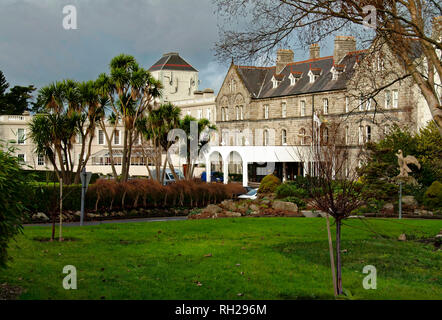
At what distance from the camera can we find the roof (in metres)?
114

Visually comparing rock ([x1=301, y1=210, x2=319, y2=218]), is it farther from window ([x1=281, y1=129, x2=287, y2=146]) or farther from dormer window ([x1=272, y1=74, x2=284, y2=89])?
dormer window ([x1=272, y1=74, x2=284, y2=89])

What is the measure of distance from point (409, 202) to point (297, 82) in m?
38.0

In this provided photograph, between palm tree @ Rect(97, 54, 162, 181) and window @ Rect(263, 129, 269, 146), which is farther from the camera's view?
window @ Rect(263, 129, 269, 146)

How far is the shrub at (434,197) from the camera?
97.1 ft

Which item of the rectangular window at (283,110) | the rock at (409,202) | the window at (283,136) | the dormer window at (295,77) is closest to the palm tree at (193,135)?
the window at (283,136)

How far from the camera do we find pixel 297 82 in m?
66.7

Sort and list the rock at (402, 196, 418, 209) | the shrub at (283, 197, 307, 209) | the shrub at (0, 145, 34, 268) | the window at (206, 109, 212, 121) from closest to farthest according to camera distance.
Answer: the shrub at (0, 145, 34, 268), the shrub at (283, 197, 307, 209), the rock at (402, 196, 418, 209), the window at (206, 109, 212, 121)

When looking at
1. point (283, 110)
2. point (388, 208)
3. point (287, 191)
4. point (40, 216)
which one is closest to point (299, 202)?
point (287, 191)

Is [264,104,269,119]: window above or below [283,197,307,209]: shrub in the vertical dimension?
above

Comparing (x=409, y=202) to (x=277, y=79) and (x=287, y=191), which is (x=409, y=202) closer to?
(x=287, y=191)

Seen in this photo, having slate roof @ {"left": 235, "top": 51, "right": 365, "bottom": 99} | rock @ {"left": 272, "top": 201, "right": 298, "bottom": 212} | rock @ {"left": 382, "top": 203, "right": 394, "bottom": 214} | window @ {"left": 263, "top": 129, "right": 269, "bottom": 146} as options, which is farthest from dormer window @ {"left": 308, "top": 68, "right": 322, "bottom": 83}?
rock @ {"left": 272, "top": 201, "right": 298, "bottom": 212}

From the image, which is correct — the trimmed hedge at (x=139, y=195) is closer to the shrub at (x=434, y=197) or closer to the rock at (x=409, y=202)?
the rock at (x=409, y=202)

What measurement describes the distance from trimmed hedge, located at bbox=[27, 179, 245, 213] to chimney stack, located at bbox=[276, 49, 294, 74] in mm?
38076
